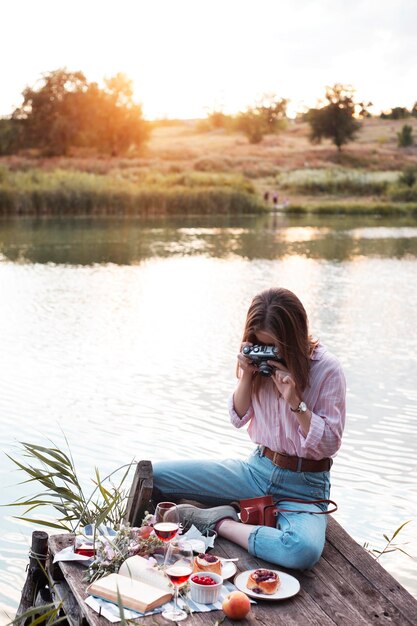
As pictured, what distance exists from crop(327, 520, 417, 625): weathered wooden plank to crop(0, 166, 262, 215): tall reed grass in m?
22.6

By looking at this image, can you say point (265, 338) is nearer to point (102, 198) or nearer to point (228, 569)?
point (228, 569)

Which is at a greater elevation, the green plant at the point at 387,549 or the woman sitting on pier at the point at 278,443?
the woman sitting on pier at the point at 278,443

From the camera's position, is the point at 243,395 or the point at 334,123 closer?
the point at 243,395

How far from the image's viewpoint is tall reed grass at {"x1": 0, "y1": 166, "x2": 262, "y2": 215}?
25.1m

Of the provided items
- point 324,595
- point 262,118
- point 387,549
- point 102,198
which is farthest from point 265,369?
point 262,118

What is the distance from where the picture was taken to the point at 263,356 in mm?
3363

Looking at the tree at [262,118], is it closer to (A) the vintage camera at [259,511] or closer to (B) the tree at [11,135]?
(B) the tree at [11,135]

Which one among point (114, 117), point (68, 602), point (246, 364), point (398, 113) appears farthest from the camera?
point (398, 113)

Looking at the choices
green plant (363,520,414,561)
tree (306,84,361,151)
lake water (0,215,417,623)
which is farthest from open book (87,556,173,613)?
tree (306,84,361,151)

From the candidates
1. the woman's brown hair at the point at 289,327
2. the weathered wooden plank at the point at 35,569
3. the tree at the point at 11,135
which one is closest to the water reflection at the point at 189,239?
the woman's brown hair at the point at 289,327

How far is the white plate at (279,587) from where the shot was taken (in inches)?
109

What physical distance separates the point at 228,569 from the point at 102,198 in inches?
930

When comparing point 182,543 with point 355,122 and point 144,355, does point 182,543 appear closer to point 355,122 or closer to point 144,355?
point 144,355

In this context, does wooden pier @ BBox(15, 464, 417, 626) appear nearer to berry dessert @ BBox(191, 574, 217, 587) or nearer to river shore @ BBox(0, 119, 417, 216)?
berry dessert @ BBox(191, 574, 217, 587)
